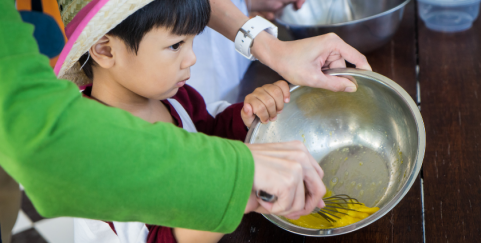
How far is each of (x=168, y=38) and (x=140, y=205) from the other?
1.10ft

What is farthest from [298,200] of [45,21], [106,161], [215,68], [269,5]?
[45,21]

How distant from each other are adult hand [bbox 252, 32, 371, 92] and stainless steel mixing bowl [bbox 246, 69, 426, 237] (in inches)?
1.0

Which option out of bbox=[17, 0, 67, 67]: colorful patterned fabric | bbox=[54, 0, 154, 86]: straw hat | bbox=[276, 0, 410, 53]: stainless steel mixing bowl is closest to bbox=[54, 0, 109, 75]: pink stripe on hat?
bbox=[54, 0, 154, 86]: straw hat

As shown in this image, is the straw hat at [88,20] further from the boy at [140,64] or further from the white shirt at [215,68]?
the white shirt at [215,68]

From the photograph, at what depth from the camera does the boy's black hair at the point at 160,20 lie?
0.66 m

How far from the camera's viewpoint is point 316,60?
0.81 metres

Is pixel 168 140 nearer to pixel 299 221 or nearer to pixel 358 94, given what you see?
pixel 299 221

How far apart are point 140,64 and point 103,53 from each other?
6 cm

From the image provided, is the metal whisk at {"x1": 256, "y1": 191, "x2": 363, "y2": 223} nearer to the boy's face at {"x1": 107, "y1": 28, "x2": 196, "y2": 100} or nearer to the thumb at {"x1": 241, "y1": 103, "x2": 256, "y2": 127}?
the thumb at {"x1": 241, "y1": 103, "x2": 256, "y2": 127}

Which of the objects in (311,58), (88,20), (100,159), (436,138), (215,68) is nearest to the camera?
(100,159)

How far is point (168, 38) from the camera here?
2.27 ft

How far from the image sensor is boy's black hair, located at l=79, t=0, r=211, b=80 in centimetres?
66

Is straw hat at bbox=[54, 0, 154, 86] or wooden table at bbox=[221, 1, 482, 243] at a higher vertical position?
straw hat at bbox=[54, 0, 154, 86]

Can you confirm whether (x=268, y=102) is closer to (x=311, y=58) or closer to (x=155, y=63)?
(x=311, y=58)
